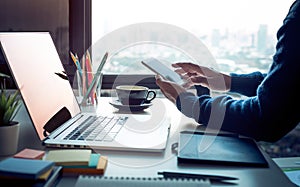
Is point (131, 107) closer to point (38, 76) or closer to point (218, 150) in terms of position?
point (38, 76)

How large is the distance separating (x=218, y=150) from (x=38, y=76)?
53cm

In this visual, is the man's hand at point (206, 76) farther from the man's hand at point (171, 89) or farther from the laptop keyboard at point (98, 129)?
the laptop keyboard at point (98, 129)

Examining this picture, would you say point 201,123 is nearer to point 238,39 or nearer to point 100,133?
point 100,133

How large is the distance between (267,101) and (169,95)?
307 millimetres

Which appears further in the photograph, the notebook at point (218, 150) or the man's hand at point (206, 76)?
the man's hand at point (206, 76)

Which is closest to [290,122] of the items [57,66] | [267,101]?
[267,101]

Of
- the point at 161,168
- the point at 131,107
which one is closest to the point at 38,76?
the point at 131,107

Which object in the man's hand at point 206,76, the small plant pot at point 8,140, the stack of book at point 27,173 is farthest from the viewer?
the man's hand at point 206,76

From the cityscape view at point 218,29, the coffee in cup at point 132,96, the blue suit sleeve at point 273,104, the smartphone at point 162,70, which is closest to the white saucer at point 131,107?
the coffee in cup at point 132,96

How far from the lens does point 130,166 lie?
2.53ft

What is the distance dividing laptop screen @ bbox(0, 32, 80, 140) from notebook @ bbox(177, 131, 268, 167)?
345 mm

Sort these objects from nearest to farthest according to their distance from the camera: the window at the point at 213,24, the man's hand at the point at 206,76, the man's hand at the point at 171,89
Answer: the man's hand at the point at 171,89, the man's hand at the point at 206,76, the window at the point at 213,24

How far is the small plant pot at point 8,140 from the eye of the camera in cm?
81

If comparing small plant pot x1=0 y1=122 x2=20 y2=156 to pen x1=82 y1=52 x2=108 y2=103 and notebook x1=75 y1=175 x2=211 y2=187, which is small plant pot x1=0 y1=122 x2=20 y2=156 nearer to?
notebook x1=75 y1=175 x2=211 y2=187
